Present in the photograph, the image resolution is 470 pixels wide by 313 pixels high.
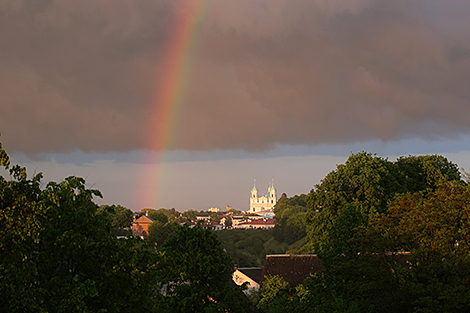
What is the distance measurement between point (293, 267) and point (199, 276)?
24.2m

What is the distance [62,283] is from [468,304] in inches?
585

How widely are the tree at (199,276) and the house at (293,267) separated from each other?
22014 mm

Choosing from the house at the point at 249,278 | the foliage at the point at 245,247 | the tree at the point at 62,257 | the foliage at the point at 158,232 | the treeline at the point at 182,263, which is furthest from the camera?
the foliage at the point at 158,232

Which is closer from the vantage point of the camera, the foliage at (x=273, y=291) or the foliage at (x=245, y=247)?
the foliage at (x=273, y=291)

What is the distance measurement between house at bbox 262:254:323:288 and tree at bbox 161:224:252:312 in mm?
22014

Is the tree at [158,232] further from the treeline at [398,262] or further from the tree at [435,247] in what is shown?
the tree at [435,247]

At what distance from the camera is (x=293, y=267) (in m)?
39.3

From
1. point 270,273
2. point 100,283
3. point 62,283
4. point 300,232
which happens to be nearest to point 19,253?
point 62,283

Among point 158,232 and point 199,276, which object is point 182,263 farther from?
point 158,232

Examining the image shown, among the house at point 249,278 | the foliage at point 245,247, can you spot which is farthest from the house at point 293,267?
the foliage at point 245,247

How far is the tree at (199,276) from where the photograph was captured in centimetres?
1606

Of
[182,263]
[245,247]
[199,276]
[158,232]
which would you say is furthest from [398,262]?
[245,247]

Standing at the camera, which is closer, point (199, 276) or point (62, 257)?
point (62, 257)

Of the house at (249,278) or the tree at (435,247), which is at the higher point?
the tree at (435,247)
